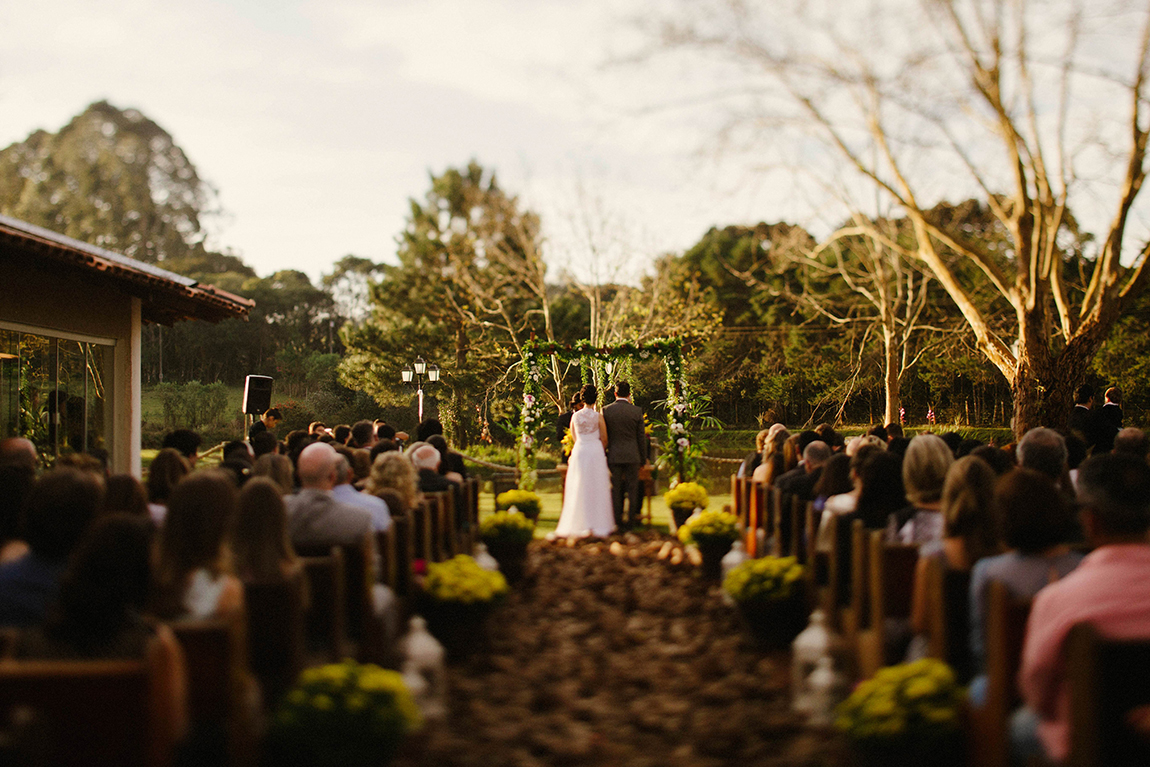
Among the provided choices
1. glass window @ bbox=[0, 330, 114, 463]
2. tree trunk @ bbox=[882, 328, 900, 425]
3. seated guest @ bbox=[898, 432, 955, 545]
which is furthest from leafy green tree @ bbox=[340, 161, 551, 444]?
seated guest @ bbox=[898, 432, 955, 545]

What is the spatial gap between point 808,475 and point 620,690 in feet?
9.55

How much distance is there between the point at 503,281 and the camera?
2964 cm

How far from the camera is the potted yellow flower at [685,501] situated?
10.1 metres

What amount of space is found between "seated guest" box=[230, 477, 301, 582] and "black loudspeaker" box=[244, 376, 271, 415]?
12.4 metres

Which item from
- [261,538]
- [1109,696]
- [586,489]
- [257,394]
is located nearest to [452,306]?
[257,394]

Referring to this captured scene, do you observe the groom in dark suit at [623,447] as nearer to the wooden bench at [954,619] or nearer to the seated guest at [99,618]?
the wooden bench at [954,619]

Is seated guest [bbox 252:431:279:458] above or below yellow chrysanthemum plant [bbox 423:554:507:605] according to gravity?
above

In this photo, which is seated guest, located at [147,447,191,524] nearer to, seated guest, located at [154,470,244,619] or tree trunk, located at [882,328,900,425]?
seated guest, located at [154,470,244,619]

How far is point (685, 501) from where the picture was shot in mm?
10086

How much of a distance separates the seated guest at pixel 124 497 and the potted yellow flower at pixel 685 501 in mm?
6546

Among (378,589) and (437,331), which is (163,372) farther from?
(378,589)

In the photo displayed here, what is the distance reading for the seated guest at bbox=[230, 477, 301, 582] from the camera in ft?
12.4

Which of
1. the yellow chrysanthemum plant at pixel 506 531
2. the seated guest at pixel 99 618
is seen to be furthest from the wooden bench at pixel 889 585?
the yellow chrysanthemum plant at pixel 506 531

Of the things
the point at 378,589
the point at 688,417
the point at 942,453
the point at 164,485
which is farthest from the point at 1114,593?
the point at 688,417
